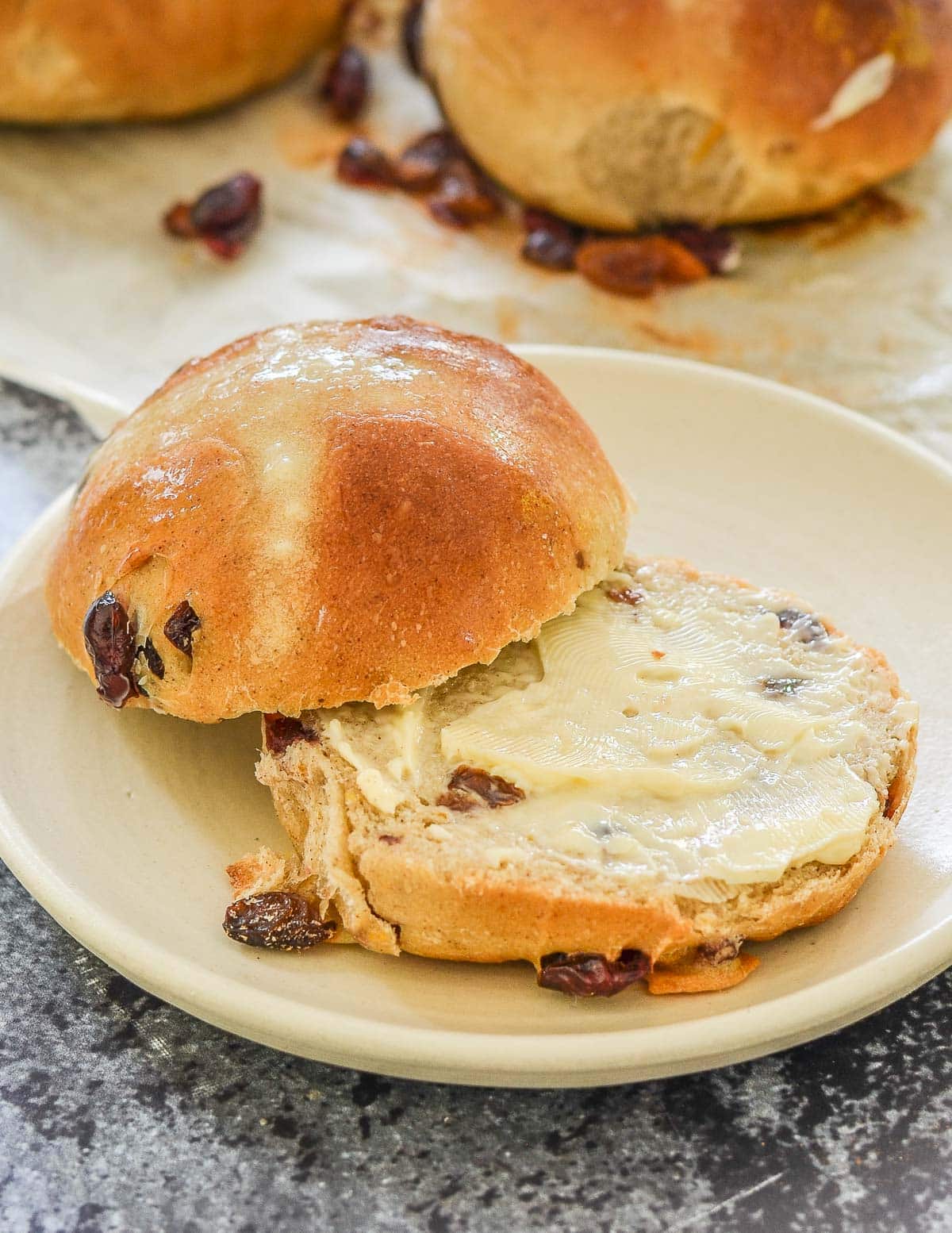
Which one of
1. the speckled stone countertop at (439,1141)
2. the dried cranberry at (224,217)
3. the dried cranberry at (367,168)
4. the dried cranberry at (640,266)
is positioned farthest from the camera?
the dried cranberry at (367,168)

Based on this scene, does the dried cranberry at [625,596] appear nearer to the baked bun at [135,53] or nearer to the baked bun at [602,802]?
the baked bun at [602,802]

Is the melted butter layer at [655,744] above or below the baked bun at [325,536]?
below

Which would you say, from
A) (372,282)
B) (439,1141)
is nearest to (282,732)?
(439,1141)

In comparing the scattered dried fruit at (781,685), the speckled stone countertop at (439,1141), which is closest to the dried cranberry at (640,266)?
the scattered dried fruit at (781,685)

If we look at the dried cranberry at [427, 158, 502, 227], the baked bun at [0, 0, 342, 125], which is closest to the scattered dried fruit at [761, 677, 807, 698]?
the dried cranberry at [427, 158, 502, 227]

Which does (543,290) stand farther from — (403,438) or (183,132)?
(403,438)

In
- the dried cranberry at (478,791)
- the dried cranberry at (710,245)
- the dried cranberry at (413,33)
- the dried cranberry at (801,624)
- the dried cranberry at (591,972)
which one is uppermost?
the dried cranberry at (801,624)

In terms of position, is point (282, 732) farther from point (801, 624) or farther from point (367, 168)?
point (367, 168)

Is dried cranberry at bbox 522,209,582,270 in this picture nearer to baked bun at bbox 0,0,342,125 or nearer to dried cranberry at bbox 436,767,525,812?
baked bun at bbox 0,0,342,125

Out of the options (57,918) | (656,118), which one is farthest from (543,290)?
(57,918)
